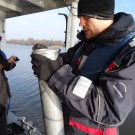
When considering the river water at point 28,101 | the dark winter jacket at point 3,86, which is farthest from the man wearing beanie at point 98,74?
the river water at point 28,101

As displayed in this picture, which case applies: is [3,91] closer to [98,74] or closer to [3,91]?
[3,91]

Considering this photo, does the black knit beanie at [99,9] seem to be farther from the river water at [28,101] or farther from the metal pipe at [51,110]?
the river water at [28,101]

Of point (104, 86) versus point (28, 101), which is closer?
point (104, 86)

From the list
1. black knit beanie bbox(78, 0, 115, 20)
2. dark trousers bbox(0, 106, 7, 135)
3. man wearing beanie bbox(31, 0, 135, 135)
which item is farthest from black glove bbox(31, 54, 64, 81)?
dark trousers bbox(0, 106, 7, 135)

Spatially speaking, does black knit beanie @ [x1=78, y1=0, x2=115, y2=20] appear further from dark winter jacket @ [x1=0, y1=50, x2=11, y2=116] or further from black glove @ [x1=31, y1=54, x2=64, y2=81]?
dark winter jacket @ [x1=0, y1=50, x2=11, y2=116]

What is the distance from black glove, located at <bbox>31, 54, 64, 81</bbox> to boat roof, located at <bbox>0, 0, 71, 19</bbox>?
2.42 meters

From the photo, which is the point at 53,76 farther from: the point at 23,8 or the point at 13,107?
the point at 13,107

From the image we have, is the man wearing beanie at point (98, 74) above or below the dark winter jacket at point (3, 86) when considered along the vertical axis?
above

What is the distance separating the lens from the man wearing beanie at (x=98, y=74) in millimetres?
1368

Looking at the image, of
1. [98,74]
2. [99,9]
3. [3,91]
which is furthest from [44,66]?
[3,91]

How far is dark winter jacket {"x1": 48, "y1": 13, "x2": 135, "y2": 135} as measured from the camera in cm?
136

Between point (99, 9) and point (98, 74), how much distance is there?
45cm

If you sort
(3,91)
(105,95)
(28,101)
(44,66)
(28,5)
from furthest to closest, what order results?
(28,101)
(28,5)
(3,91)
(44,66)
(105,95)

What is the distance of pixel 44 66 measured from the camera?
4.84 feet
